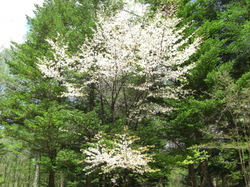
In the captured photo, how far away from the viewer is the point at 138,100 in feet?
27.2

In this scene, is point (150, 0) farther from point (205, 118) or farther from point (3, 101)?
point (3, 101)

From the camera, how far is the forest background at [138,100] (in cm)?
627

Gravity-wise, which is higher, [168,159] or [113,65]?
[113,65]

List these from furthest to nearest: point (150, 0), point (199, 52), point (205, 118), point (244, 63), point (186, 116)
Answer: point (150, 0), point (244, 63), point (199, 52), point (205, 118), point (186, 116)

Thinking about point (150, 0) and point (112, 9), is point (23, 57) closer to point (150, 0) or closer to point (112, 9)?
point (112, 9)

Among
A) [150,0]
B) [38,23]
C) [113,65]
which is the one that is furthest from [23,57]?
[150,0]

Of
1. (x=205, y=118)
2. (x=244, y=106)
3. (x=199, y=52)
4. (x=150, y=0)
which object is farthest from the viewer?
(x=150, y=0)

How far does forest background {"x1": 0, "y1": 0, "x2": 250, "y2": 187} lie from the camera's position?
247 inches

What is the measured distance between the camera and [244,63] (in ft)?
28.8

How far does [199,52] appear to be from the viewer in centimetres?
817

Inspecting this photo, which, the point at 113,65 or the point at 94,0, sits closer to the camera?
the point at 113,65

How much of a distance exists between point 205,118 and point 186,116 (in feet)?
3.56

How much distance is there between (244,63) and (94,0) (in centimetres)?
904

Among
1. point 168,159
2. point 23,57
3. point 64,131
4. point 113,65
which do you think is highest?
point 23,57
